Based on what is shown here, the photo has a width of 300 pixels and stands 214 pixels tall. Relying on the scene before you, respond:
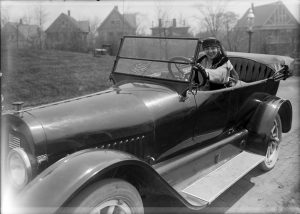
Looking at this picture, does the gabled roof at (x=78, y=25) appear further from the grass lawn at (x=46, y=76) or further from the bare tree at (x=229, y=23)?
the bare tree at (x=229, y=23)

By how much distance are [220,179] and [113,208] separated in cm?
136

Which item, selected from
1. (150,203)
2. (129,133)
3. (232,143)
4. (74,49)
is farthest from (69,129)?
(74,49)

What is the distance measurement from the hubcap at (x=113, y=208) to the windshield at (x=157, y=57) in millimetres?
1459

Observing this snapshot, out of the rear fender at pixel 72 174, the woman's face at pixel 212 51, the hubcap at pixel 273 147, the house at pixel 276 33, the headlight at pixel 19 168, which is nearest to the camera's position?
the rear fender at pixel 72 174

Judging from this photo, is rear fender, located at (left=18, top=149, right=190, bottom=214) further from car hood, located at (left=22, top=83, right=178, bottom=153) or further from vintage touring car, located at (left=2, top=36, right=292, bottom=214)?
car hood, located at (left=22, top=83, right=178, bottom=153)

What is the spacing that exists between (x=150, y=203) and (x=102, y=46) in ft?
41.5

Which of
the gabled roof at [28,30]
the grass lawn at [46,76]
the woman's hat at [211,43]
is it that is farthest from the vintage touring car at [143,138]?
the gabled roof at [28,30]

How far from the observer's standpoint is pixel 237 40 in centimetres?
1683

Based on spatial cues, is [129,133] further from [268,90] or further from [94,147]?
[268,90]

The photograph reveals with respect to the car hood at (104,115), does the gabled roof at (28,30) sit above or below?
above

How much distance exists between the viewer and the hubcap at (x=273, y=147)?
4401 millimetres

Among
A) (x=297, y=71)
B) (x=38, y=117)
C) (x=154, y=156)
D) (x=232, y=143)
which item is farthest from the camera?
(x=297, y=71)

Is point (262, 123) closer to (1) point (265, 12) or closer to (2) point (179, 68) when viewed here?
(2) point (179, 68)

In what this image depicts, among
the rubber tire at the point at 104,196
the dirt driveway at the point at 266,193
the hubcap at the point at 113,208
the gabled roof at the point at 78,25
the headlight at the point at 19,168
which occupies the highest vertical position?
the gabled roof at the point at 78,25
